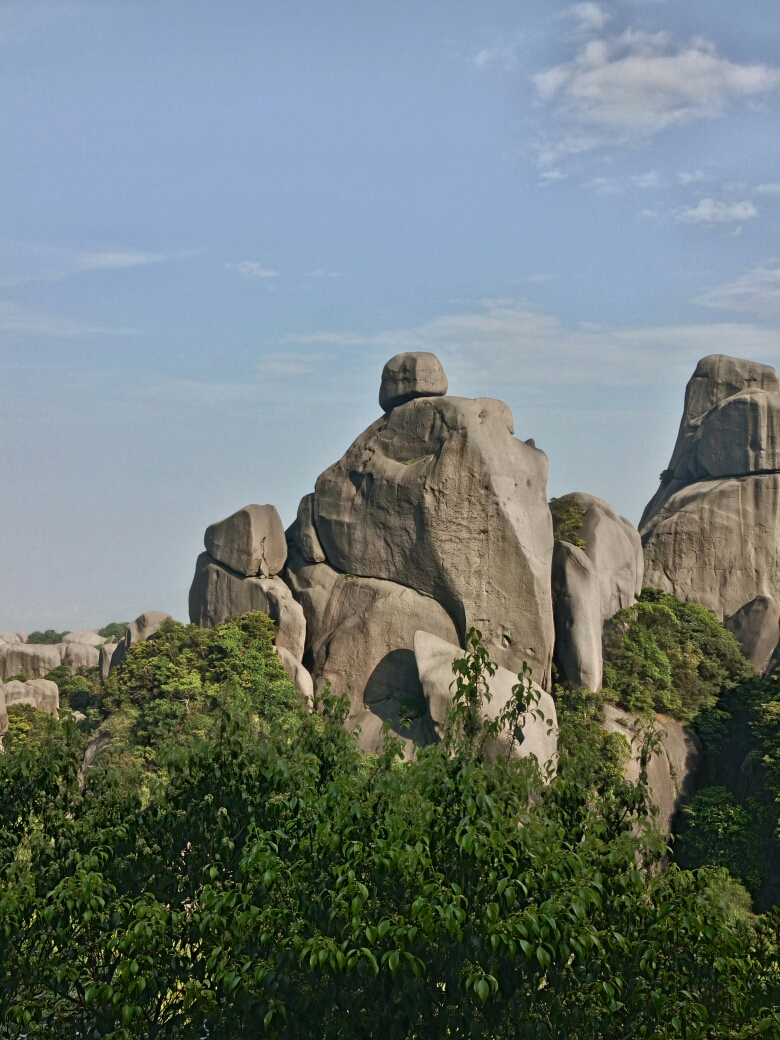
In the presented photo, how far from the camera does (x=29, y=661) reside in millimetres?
53938

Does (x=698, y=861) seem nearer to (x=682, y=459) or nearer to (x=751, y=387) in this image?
(x=682, y=459)

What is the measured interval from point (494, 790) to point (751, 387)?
122ft

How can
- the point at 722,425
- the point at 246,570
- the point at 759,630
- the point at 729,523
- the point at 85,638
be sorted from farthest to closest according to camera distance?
1. the point at 85,638
2. the point at 722,425
3. the point at 729,523
4. the point at 759,630
5. the point at 246,570

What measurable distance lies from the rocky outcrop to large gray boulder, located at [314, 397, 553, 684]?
1.00 meters

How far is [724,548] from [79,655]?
3511 centimetres

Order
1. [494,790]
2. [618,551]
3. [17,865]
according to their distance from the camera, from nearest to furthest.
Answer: [494,790], [17,865], [618,551]

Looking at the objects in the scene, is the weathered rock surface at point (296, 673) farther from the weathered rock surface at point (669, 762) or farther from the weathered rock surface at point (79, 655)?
the weathered rock surface at point (79, 655)

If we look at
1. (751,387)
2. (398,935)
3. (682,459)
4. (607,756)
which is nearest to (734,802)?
(607,756)

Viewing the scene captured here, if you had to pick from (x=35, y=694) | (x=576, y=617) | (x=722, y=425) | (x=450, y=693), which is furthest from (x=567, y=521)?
(x=35, y=694)

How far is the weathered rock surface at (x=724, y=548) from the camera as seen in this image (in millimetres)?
38094

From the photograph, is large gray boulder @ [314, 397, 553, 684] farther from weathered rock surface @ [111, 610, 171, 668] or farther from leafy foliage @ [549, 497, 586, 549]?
weathered rock surface @ [111, 610, 171, 668]

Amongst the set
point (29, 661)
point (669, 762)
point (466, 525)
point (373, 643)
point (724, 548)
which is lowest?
point (669, 762)

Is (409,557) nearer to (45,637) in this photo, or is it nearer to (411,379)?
(411,379)

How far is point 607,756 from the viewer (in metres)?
28.3
